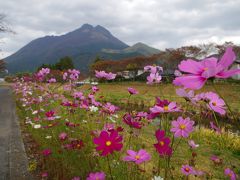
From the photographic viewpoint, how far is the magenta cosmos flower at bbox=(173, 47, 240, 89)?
69cm

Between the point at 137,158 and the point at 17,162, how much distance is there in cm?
191

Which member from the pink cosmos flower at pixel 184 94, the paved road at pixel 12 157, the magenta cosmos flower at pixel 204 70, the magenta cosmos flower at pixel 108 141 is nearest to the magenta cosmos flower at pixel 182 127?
the pink cosmos flower at pixel 184 94

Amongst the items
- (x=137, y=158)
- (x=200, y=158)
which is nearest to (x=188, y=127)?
(x=137, y=158)

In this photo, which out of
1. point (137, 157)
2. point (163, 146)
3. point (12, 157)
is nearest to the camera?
point (163, 146)

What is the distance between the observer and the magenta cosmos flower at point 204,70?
0.69 meters

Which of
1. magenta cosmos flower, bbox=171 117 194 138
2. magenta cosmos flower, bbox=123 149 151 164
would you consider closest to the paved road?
magenta cosmos flower, bbox=123 149 151 164

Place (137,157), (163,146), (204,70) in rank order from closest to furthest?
1. (204,70)
2. (163,146)
3. (137,157)

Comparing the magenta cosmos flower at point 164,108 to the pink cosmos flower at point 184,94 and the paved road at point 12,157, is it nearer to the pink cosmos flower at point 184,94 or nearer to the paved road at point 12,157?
the pink cosmos flower at point 184,94

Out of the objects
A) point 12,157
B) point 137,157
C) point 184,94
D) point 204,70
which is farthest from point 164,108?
point 12,157

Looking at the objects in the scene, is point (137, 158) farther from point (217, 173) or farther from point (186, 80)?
point (217, 173)

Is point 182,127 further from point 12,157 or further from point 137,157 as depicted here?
point 12,157

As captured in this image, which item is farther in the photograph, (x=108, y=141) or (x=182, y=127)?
(x=182, y=127)

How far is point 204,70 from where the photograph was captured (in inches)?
29.4

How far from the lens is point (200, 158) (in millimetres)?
3736
